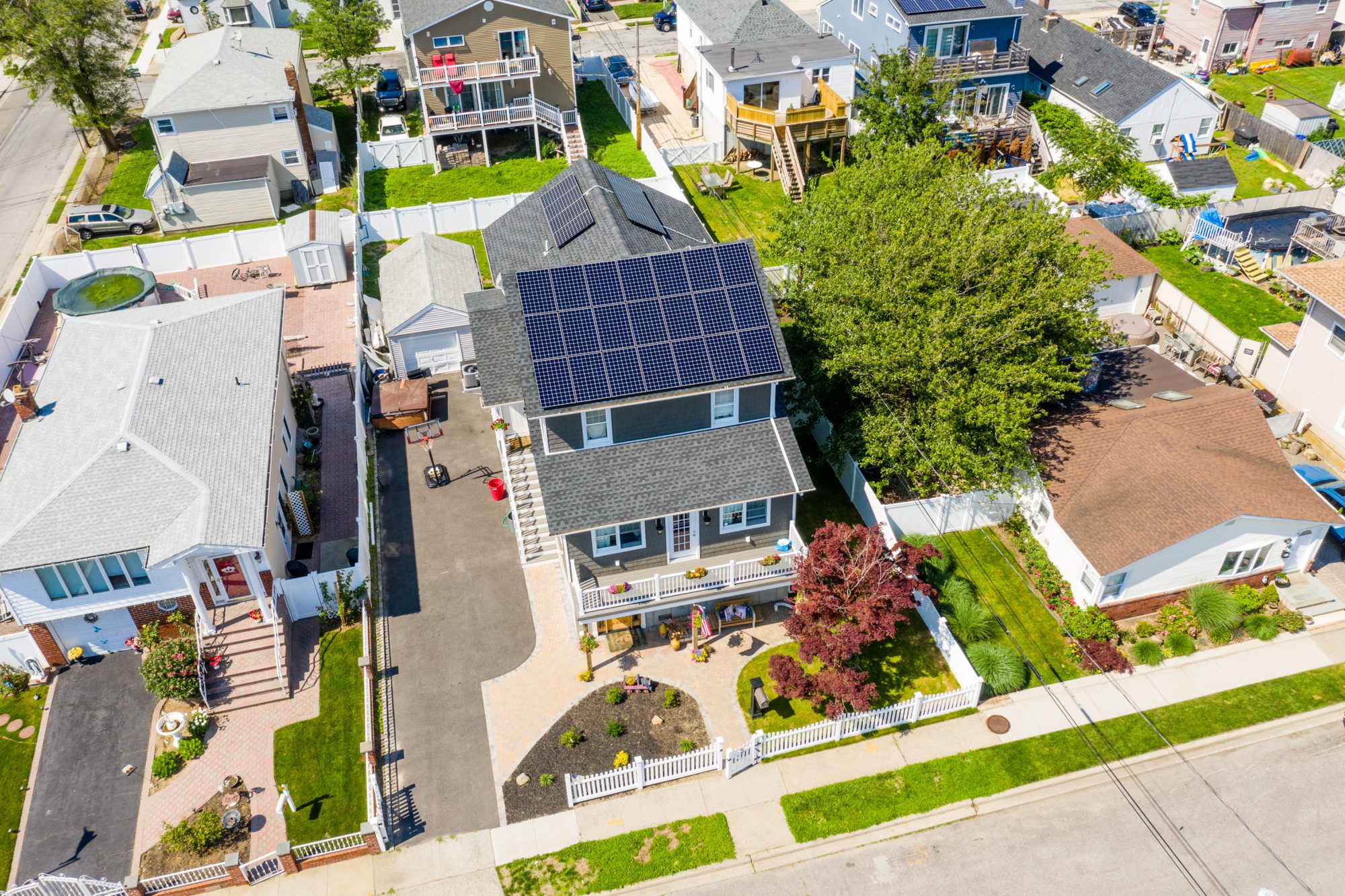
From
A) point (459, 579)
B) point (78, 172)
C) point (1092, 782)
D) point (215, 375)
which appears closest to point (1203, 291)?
Answer: point (1092, 782)

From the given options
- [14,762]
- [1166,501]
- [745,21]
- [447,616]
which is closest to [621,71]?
[745,21]

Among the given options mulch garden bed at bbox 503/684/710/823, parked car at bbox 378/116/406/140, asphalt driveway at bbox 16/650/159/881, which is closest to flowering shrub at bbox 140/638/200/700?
asphalt driveway at bbox 16/650/159/881

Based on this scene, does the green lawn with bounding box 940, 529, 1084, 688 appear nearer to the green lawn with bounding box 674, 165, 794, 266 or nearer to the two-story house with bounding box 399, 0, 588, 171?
the green lawn with bounding box 674, 165, 794, 266

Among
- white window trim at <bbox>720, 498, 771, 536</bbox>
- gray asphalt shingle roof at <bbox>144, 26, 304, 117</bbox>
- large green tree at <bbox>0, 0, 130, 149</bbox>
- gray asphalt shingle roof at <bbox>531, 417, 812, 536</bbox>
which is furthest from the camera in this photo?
large green tree at <bbox>0, 0, 130, 149</bbox>

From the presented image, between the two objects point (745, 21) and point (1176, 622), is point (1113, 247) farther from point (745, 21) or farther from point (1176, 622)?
point (745, 21)

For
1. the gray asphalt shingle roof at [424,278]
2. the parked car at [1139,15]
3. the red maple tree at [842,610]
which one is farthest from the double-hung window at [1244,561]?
the parked car at [1139,15]

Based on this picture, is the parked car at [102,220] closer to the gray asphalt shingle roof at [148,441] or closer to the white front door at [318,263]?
the white front door at [318,263]
